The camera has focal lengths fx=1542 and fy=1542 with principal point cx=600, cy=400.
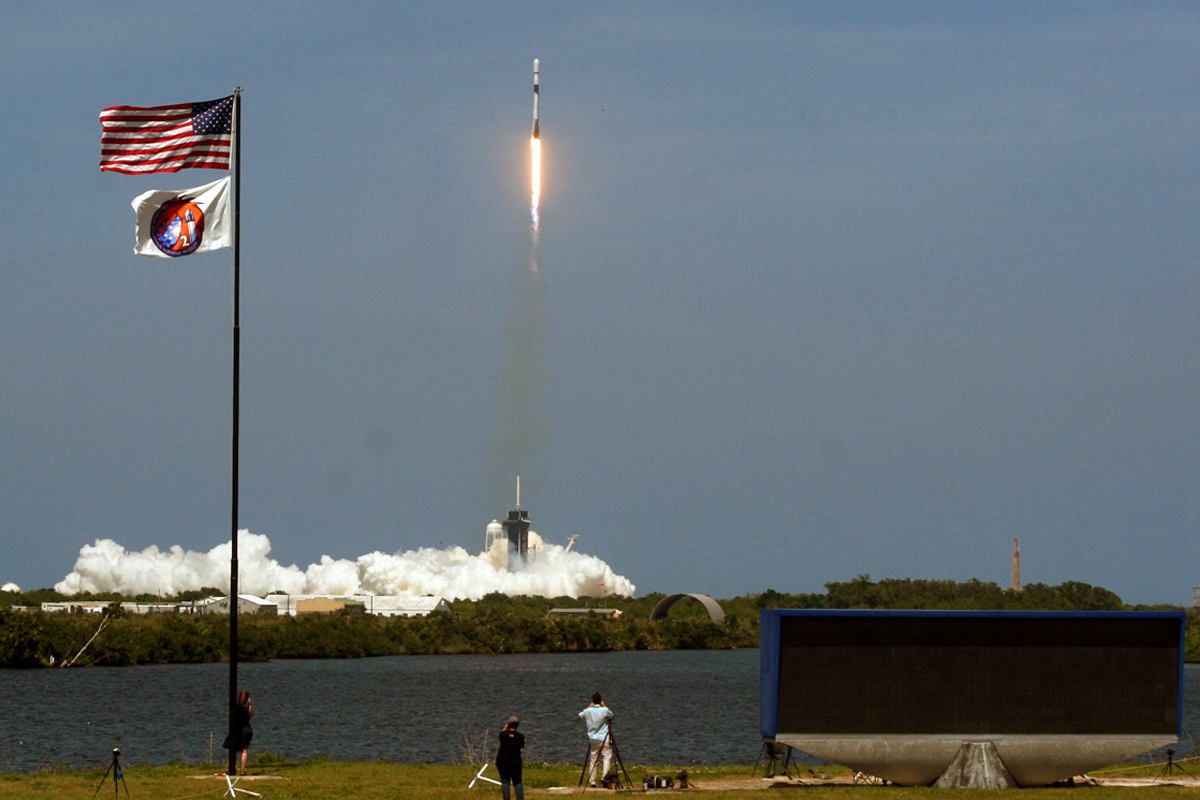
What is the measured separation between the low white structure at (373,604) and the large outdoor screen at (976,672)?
4652 inches

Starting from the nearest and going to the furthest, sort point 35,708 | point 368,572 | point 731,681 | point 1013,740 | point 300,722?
point 1013,740 → point 300,722 → point 35,708 → point 731,681 → point 368,572

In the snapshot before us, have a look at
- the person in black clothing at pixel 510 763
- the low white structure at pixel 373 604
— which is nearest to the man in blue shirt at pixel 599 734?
the person in black clothing at pixel 510 763

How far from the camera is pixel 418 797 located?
890 inches

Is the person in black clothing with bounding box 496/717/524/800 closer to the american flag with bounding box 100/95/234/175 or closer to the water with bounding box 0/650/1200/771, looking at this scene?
the american flag with bounding box 100/95/234/175

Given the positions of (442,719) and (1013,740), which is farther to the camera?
(442,719)

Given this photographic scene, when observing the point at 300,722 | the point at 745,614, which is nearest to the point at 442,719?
the point at 300,722

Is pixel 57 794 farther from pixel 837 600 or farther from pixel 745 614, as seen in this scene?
pixel 837 600

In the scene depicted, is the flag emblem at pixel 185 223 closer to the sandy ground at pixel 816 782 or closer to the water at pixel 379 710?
the sandy ground at pixel 816 782

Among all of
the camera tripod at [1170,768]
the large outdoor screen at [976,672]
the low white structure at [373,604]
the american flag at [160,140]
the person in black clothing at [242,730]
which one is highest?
the american flag at [160,140]

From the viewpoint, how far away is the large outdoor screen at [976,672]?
24.7m

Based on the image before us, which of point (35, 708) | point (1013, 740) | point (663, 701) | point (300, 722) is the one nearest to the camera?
point (1013, 740)

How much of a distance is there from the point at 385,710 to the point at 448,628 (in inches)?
2129

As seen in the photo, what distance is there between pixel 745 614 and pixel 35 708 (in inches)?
3402

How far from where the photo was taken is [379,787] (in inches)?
949
